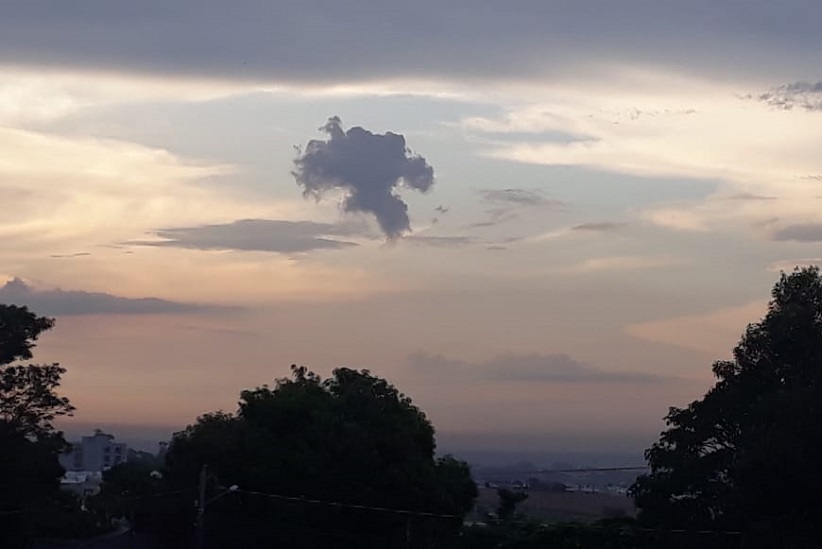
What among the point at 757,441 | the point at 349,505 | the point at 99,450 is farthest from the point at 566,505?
the point at 99,450

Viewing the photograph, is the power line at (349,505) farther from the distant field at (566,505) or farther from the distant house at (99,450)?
the distant house at (99,450)

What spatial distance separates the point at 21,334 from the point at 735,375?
28768mm

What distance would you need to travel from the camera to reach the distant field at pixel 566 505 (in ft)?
185

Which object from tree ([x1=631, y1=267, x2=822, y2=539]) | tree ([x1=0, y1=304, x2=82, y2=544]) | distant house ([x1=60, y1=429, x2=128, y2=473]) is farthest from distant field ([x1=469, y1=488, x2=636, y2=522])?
distant house ([x1=60, y1=429, x2=128, y2=473])

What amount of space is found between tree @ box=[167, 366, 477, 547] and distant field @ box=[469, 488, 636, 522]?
3.73m

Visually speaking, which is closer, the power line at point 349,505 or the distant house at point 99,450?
the power line at point 349,505

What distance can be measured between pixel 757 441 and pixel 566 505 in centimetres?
1626

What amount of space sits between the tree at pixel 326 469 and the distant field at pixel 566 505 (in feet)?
12.2

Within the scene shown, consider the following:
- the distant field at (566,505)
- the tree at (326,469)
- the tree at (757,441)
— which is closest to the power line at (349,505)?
the tree at (326,469)

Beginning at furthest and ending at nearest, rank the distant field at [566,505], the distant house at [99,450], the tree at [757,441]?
1. the distant house at [99,450]
2. the distant field at [566,505]
3. the tree at [757,441]

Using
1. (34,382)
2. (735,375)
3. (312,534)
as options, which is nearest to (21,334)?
(34,382)

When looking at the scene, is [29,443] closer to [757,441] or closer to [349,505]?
[349,505]

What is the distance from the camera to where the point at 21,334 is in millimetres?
58531

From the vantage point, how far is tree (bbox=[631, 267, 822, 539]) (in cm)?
4806
